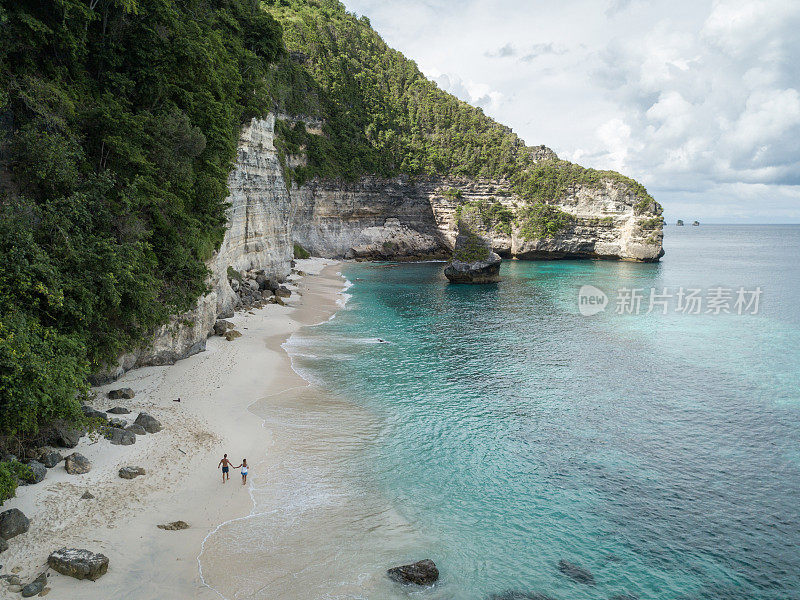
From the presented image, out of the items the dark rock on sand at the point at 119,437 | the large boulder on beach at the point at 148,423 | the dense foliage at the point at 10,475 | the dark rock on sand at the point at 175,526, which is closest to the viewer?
the dense foliage at the point at 10,475

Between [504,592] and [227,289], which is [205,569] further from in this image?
[227,289]

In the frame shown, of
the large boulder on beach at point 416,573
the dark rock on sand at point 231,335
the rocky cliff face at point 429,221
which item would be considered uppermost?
the rocky cliff face at point 429,221

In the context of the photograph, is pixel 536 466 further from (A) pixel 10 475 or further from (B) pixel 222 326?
(B) pixel 222 326

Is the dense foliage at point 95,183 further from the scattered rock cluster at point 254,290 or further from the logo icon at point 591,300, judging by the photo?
the logo icon at point 591,300

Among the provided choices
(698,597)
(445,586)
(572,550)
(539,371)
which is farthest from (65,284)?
(539,371)

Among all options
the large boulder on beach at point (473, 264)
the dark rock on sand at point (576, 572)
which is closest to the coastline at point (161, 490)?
the dark rock on sand at point (576, 572)

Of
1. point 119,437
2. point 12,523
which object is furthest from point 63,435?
point 12,523
